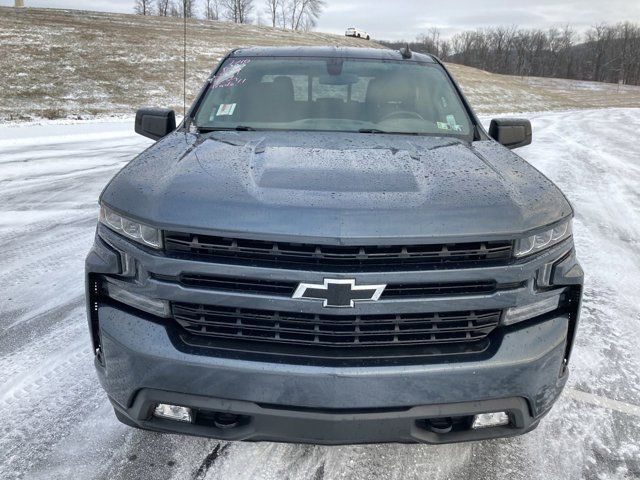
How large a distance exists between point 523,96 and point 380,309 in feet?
137

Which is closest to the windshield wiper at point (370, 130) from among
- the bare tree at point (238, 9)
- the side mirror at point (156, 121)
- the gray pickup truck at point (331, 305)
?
the gray pickup truck at point (331, 305)

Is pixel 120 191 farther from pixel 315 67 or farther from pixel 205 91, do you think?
pixel 315 67

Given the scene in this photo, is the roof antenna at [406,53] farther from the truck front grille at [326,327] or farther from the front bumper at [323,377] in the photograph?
the truck front grille at [326,327]

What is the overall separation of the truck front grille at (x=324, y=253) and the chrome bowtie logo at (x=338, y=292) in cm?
6

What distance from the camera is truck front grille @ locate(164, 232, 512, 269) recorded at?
1.76 meters

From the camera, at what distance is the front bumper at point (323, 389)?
175cm

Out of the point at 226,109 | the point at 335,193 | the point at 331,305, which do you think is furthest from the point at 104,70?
the point at 331,305

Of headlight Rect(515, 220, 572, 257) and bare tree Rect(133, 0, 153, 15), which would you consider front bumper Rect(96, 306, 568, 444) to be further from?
bare tree Rect(133, 0, 153, 15)

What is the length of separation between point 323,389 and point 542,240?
972 millimetres

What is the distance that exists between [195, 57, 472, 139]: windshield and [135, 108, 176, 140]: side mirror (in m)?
0.25

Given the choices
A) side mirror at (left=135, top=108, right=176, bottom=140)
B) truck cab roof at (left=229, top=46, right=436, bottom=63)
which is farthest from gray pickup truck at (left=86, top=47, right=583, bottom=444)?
truck cab roof at (left=229, top=46, right=436, bottom=63)

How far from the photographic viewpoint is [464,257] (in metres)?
1.83

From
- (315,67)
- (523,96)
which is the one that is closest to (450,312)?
(315,67)

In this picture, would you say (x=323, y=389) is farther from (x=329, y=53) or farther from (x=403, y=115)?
(x=329, y=53)
